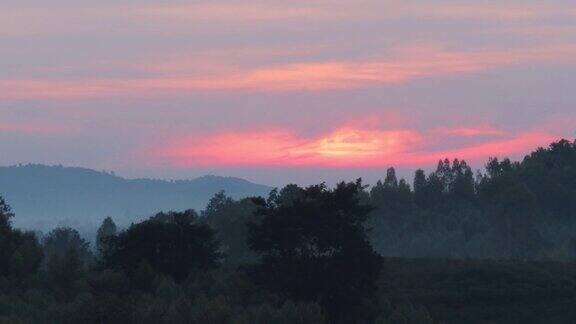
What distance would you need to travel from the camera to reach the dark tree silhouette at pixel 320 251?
2243 inches

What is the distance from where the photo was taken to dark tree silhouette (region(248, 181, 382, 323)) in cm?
5697

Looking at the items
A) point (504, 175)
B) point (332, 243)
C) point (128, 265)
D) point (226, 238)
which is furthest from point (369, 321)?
point (504, 175)

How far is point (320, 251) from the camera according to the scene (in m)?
59.5

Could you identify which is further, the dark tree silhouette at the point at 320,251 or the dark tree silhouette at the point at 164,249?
the dark tree silhouette at the point at 164,249

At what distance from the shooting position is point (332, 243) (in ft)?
194

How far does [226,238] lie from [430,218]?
33.8 metres

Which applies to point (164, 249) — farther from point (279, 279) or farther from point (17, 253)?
point (279, 279)

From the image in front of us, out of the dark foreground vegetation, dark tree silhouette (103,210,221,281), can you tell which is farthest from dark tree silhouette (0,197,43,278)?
dark tree silhouette (103,210,221,281)

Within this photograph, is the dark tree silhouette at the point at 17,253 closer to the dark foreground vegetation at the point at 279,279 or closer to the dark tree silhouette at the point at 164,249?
the dark foreground vegetation at the point at 279,279

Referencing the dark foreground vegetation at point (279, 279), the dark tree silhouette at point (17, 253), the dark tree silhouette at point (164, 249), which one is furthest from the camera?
the dark tree silhouette at point (164, 249)

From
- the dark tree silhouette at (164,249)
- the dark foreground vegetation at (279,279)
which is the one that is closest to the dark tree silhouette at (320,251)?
the dark foreground vegetation at (279,279)

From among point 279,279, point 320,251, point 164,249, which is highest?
point 164,249

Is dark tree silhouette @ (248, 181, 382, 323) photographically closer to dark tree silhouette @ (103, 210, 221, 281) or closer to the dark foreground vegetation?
the dark foreground vegetation

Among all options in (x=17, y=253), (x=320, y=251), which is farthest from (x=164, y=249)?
(x=320, y=251)
